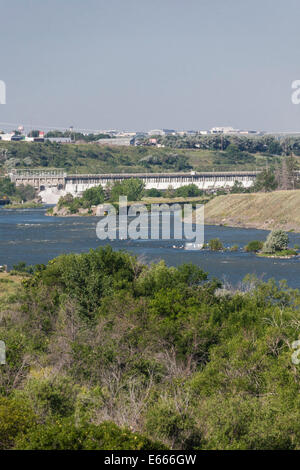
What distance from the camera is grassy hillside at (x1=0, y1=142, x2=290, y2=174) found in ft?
505

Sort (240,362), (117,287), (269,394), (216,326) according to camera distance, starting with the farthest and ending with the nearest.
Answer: (117,287)
(216,326)
(240,362)
(269,394)

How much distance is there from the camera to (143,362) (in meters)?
20.5

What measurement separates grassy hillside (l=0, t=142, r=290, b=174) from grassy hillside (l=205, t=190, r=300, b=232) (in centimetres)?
5348

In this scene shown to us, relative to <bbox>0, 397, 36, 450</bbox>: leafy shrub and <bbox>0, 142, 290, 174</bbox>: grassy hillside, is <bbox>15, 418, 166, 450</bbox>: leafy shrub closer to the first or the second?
<bbox>0, 397, 36, 450</bbox>: leafy shrub

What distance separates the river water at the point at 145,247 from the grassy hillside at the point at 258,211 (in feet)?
11.6

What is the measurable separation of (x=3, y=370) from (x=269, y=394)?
246 inches

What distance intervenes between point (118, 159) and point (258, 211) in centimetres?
7499

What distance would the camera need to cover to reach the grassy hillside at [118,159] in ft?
505

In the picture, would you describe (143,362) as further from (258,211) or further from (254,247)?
(258,211)

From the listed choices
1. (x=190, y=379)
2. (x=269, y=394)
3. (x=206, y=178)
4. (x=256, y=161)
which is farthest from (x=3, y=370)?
(x=256, y=161)

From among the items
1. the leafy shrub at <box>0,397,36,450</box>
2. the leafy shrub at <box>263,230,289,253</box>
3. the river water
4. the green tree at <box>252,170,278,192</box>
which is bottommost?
the river water

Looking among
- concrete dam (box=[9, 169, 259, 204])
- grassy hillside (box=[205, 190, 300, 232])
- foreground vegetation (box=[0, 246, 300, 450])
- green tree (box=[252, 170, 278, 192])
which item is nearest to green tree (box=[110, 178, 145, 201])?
concrete dam (box=[9, 169, 259, 204])

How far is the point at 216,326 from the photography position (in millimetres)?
23906

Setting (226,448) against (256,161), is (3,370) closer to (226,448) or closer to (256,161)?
(226,448)
